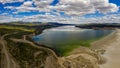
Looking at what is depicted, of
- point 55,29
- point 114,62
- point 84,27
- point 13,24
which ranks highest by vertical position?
point 114,62

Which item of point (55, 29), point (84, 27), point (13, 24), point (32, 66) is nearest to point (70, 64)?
point (32, 66)

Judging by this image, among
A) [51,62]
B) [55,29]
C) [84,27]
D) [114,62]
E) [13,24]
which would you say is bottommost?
[84,27]

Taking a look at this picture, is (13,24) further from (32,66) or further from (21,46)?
(32,66)

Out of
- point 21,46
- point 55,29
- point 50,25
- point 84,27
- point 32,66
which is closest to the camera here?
point 32,66

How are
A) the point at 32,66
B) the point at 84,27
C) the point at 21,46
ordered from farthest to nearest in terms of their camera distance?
1. the point at 84,27
2. the point at 21,46
3. the point at 32,66

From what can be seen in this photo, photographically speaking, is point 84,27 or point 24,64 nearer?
point 24,64

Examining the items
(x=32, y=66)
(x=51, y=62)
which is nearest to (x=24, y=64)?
(x=32, y=66)

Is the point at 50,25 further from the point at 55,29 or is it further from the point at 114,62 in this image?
the point at 114,62

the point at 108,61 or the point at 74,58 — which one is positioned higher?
the point at 74,58

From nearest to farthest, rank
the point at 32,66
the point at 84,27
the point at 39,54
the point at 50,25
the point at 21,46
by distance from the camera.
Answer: the point at 32,66 < the point at 39,54 < the point at 21,46 < the point at 50,25 < the point at 84,27
